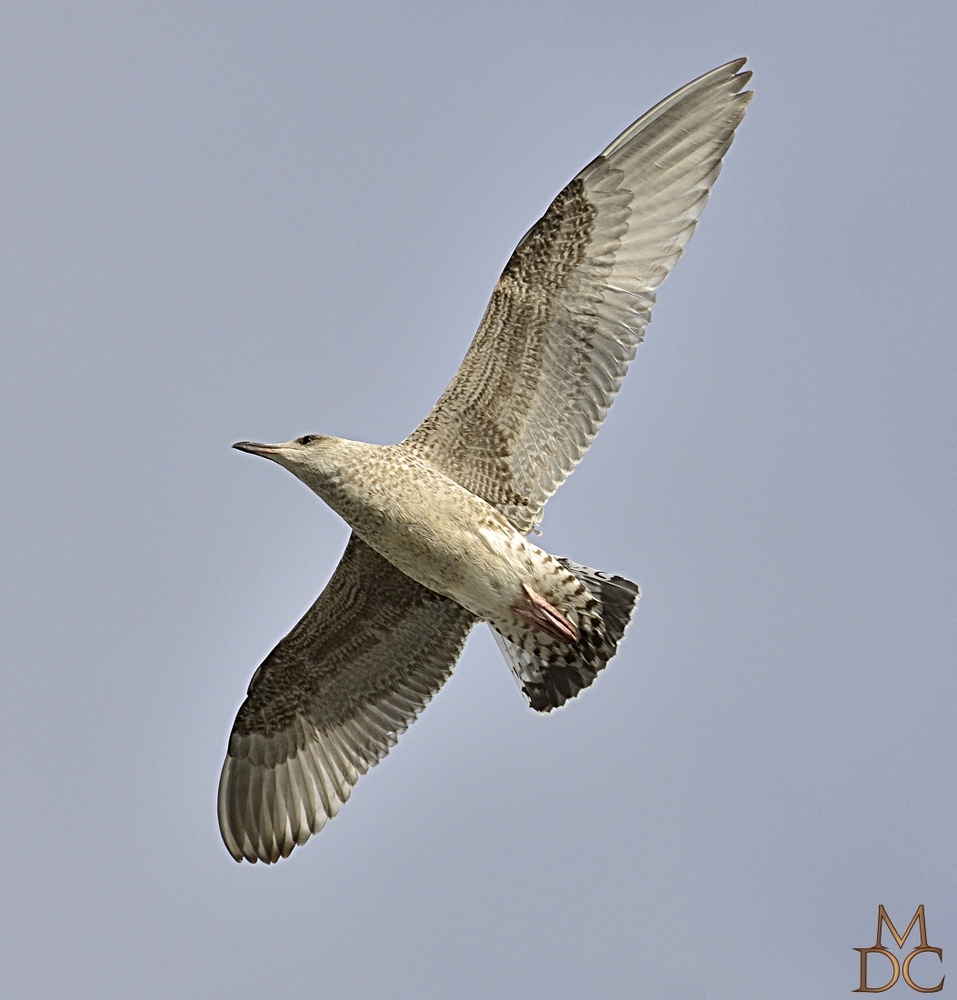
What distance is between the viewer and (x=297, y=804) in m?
11.2

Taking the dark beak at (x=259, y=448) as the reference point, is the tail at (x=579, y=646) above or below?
below

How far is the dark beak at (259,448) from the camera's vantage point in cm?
984

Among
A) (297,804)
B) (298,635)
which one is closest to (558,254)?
(298,635)

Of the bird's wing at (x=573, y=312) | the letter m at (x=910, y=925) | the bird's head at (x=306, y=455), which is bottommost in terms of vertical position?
the letter m at (x=910, y=925)

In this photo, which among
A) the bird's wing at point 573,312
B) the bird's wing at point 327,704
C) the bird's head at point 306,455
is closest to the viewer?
the bird's head at point 306,455

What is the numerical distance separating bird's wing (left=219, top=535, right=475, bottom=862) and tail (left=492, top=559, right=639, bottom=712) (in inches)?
25.1

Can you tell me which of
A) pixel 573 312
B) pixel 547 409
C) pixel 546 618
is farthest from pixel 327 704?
pixel 573 312

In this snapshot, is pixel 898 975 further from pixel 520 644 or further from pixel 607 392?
pixel 607 392

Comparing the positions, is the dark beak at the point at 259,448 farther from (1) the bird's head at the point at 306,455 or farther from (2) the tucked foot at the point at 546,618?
(2) the tucked foot at the point at 546,618

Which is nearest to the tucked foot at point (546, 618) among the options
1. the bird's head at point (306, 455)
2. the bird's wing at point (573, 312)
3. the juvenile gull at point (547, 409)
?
the juvenile gull at point (547, 409)

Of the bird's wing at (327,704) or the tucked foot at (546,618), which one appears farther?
the bird's wing at (327,704)

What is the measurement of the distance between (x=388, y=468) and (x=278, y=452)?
0.70 meters

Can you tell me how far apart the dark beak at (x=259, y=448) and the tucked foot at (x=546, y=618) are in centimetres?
184

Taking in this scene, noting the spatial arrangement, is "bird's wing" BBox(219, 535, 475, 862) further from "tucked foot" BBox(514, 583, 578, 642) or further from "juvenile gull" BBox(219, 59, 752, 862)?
"tucked foot" BBox(514, 583, 578, 642)
